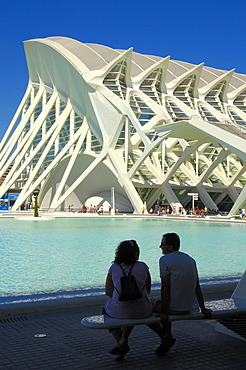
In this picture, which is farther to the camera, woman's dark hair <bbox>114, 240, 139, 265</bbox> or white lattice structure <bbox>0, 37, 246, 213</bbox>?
white lattice structure <bbox>0, 37, 246, 213</bbox>

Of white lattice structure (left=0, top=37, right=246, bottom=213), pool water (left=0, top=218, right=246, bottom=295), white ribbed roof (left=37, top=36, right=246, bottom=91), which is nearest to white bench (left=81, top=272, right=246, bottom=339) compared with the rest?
pool water (left=0, top=218, right=246, bottom=295)

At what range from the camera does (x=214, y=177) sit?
40688mm

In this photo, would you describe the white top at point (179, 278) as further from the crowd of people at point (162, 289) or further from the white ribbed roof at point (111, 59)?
the white ribbed roof at point (111, 59)

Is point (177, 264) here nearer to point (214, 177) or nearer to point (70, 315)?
point (70, 315)

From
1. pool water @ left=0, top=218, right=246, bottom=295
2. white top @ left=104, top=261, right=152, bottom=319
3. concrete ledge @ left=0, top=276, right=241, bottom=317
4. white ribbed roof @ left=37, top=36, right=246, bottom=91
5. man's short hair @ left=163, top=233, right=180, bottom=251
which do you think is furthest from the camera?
white ribbed roof @ left=37, top=36, right=246, bottom=91

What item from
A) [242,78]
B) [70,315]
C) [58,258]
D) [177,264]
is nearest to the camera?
[177,264]

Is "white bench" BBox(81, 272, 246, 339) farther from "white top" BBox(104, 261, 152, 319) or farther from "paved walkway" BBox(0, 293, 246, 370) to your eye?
"paved walkway" BBox(0, 293, 246, 370)

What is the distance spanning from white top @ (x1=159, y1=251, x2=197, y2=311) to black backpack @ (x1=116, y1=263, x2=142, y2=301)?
267mm

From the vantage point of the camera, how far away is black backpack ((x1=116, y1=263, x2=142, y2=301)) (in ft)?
10.8

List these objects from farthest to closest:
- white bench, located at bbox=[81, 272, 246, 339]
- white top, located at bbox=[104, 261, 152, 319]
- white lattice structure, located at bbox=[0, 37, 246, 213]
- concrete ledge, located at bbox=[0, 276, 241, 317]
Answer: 1. white lattice structure, located at bbox=[0, 37, 246, 213]
2. concrete ledge, located at bbox=[0, 276, 241, 317]
3. white top, located at bbox=[104, 261, 152, 319]
4. white bench, located at bbox=[81, 272, 246, 339]

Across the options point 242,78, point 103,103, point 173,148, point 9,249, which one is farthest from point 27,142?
point 9,249

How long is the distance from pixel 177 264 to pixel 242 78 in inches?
2101

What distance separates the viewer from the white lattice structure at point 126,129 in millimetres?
36031

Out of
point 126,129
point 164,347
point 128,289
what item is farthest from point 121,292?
point 126,129
